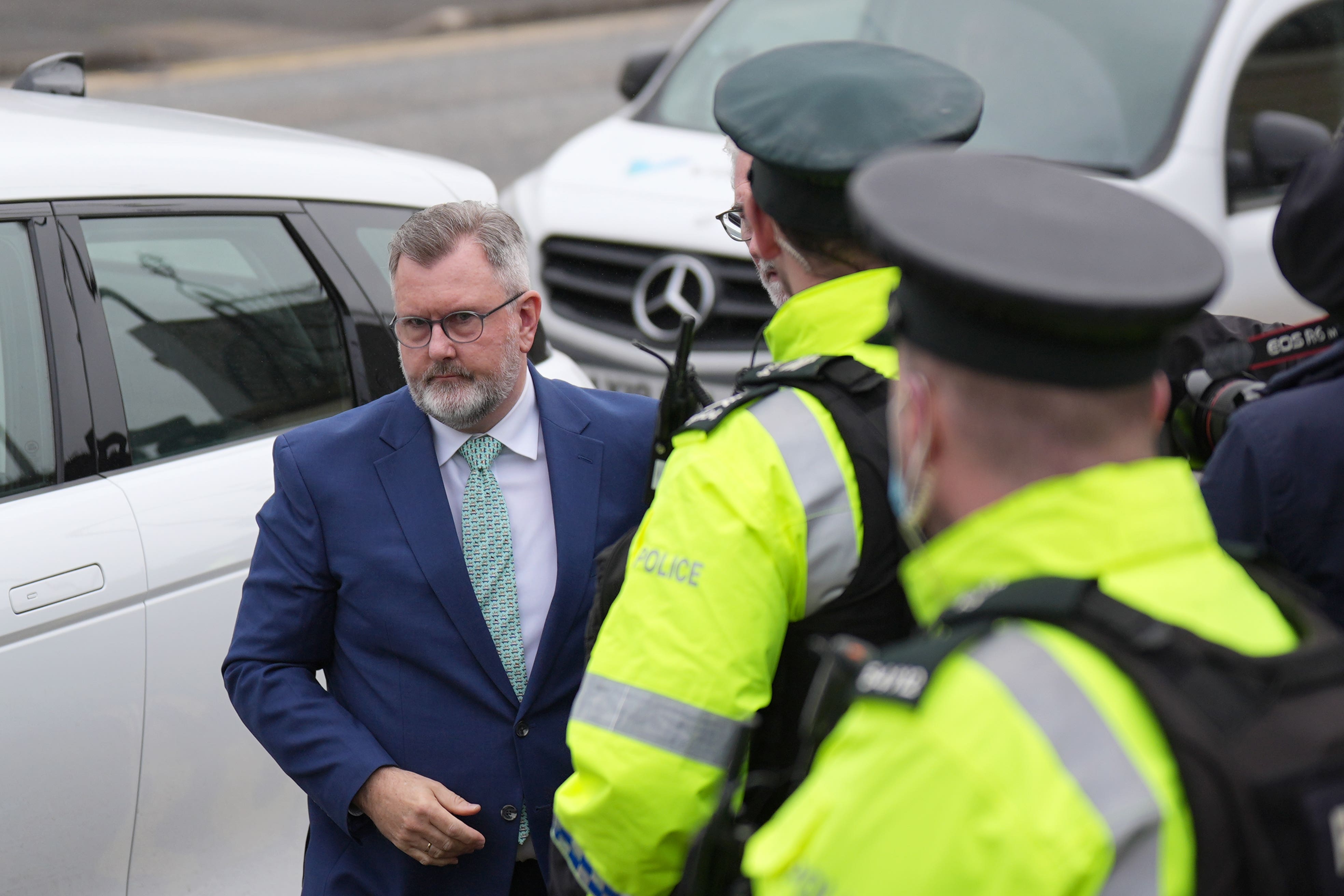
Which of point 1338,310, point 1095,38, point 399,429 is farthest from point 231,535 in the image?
point 1095,38

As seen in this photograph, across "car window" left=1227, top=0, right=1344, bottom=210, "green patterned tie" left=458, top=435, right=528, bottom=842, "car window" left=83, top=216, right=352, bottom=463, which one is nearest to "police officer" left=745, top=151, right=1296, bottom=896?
"green patterned tie" left=458, top=435, right=528, bottom=842

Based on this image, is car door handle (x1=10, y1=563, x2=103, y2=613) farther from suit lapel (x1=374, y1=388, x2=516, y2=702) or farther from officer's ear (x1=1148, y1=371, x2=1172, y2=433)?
officer's ear (x1=1148, y1=371, x2=1172, y2=433)

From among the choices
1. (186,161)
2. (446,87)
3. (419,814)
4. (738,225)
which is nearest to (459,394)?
(738,225)

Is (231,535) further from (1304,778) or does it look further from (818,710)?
(1304,778)

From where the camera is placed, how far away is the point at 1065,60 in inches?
202

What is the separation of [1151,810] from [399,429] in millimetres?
1650

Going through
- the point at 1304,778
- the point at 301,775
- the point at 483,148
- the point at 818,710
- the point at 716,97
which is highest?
the point at 716,97

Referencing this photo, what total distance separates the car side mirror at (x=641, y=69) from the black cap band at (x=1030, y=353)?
5374mm

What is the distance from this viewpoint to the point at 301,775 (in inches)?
88.5

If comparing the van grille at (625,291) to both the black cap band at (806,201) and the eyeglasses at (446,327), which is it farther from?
the black cap band at (806,201)

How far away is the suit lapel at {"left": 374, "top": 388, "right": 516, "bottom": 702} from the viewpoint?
90.4 inches

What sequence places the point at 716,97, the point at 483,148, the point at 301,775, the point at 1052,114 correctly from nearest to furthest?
the point at 716,97, the point at 301,775, the point at 1052,114, the point at 483,148

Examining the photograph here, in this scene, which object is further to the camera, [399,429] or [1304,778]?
[399,429]

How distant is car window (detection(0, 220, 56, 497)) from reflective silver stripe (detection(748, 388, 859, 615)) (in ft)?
5.20
